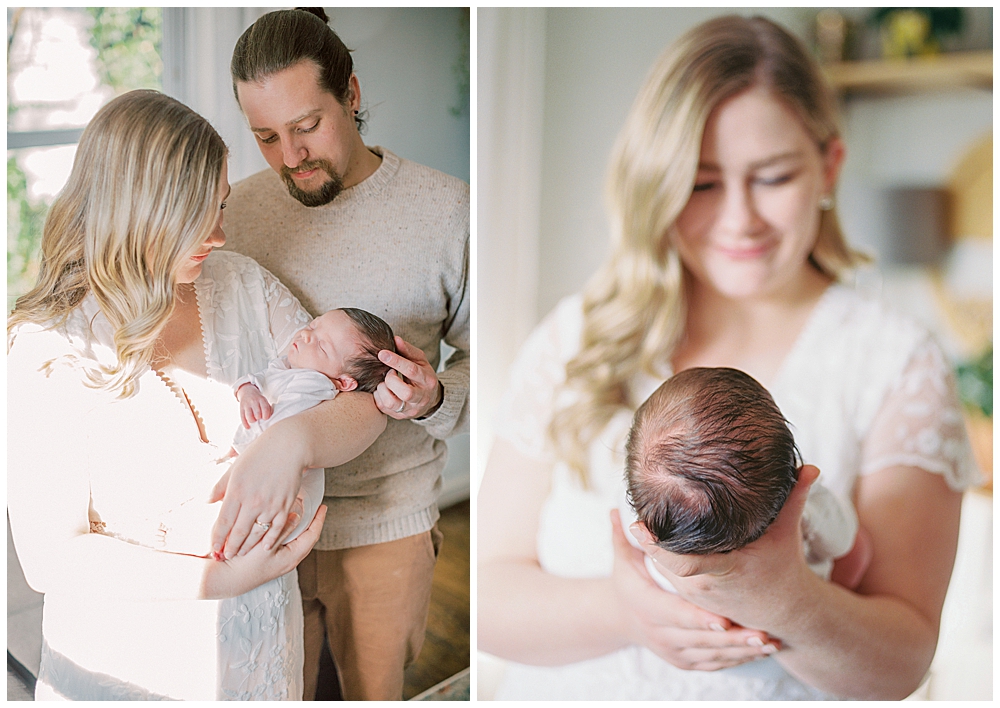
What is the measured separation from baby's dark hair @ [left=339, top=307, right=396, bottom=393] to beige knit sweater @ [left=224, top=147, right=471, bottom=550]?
0.14 ft

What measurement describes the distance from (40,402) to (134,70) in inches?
23.1

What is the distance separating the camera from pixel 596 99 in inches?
53.4

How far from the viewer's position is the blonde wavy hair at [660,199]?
1.31 m

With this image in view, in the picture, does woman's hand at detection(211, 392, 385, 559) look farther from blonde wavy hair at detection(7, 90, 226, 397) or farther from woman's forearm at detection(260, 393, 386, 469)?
blonde wavy hair at detection(7, 90, 226, 397)

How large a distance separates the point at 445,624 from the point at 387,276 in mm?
659

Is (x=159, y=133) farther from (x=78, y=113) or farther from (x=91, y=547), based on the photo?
(x=91, y=547)

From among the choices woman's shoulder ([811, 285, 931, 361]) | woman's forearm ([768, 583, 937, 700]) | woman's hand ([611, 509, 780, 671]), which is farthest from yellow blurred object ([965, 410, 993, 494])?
woman's hand ([611, 509, 780, 671])

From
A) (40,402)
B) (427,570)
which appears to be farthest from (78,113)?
(427,570)

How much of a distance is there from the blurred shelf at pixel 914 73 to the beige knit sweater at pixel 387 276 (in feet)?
2.32

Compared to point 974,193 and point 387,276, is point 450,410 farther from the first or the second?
point 974,193

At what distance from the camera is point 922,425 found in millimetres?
1363

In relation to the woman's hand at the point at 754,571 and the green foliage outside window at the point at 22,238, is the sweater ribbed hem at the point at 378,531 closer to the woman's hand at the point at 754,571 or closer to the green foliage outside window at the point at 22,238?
the woman's hand at the point at 754,571

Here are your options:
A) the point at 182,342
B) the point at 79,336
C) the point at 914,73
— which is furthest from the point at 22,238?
the point at 914,73

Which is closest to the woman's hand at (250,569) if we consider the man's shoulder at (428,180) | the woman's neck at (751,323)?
the man's shoulder at (428,180)
